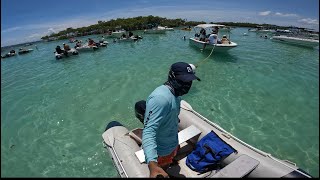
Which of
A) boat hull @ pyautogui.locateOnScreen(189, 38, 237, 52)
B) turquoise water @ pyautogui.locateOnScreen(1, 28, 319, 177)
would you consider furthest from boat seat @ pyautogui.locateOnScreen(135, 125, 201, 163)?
boat hull @ pyautogui.locateOnScreen(189, 38, 237, 52)

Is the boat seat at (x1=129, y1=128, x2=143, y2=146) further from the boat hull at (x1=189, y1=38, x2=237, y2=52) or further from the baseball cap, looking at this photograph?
the boat hull at (x1=189, y1=38, x2=237, y2=52)

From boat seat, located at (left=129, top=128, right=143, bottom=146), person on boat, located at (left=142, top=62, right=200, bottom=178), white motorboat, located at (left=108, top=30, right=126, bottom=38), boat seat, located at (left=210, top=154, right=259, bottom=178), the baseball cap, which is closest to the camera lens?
person on boat, located at (left=142, top=62, right=200, bottom=178)

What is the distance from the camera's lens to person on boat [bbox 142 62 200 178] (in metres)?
2.99

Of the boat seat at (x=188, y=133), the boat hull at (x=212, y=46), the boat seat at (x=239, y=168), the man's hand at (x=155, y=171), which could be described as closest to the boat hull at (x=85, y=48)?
the boat hull at (x=212, y=46)

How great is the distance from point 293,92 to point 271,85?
3.07 m

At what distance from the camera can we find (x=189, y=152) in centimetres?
582

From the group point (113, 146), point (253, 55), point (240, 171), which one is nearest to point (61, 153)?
point (113, 146)

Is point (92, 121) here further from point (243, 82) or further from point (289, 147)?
point (243, 82)

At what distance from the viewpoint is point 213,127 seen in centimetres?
624

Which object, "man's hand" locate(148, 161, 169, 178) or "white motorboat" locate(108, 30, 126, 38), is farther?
"white motorboat" locate(108, 30, 126, 38)

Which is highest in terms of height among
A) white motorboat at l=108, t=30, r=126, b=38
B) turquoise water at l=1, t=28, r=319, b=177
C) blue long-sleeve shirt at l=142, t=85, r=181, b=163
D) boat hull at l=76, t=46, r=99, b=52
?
white motorboat at l=108, t=30, r=126, b=38

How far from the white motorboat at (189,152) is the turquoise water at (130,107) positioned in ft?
2.49

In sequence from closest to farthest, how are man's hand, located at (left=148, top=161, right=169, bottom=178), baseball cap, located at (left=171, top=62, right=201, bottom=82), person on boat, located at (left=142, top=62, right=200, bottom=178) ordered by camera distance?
man's hand, located at (left=148, top=161, right=169, bottom=178) → person on boat, located at (left=142, top=62, right=200, bottom=178) → baseball cap, located at (left=171, top=62, right=201, bottom=82)

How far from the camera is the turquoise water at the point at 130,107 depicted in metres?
6.66
